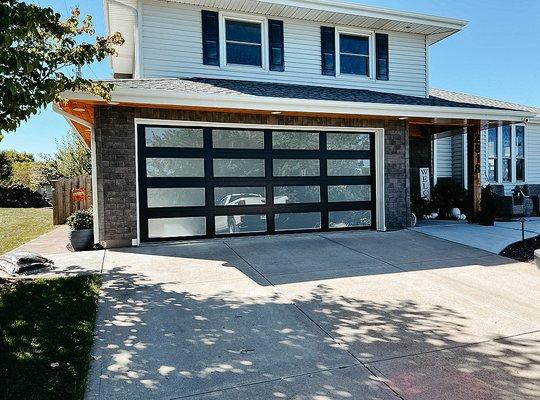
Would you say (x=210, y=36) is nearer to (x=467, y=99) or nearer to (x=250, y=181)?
(x=250, y=181)

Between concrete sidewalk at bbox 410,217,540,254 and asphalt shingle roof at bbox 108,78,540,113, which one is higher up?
asphalt shingle roof at bbox 108,78,540,113

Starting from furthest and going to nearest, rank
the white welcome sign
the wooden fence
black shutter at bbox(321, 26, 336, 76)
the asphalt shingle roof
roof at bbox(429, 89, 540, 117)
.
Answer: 1. the wooden fence
2. the white welcome sign
3. roof at bbox(429, 89, 540, 117)
4. black shutter at bbox(321, 26, 336, 76)
5. the asphalt shingle roof

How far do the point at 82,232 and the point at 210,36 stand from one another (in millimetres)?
5944

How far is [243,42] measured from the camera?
1028 cm

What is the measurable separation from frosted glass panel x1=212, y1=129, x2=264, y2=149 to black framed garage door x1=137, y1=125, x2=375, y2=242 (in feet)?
0.08

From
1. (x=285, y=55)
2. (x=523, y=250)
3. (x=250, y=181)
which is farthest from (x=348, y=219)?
(x=285, y=55)

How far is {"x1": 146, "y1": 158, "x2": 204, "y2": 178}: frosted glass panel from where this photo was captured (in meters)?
8.40

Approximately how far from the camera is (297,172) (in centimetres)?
965

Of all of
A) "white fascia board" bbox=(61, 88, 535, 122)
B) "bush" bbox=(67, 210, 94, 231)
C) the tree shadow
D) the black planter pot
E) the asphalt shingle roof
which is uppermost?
the asphalt shingle roof

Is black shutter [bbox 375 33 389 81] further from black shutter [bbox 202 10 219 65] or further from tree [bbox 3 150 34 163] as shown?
tree [bbox 3 150 34 163]

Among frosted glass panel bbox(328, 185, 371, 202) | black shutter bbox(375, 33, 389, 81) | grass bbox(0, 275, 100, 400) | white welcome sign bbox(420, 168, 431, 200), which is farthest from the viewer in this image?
white welcome sign bbox(420, 168, 431, 200)

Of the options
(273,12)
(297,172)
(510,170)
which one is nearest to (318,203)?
(297,172)

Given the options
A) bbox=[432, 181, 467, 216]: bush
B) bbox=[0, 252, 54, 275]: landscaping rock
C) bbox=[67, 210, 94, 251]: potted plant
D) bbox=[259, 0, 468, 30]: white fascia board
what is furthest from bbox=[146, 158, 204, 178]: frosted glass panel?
bbox=[432, 181, 467, 216]: bush

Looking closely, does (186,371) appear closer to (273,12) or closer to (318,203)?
(318,203)
